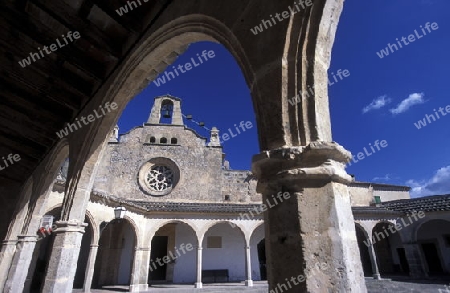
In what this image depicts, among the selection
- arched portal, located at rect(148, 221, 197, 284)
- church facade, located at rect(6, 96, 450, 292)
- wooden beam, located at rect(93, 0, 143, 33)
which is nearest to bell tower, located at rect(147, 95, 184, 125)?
church facade, located at rect(6, 96, 450, 292)

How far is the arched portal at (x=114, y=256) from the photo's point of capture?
1193cm

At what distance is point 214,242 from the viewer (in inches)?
534

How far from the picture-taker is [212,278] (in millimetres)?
12727

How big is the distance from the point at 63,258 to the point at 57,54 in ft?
8.96

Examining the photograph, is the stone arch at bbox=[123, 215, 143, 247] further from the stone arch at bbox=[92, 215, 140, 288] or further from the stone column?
the stone column

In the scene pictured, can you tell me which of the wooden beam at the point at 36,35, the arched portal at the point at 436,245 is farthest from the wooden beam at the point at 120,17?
the arched portal at the point at 436,245

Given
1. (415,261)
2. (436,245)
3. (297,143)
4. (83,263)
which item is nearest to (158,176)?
(83,263)

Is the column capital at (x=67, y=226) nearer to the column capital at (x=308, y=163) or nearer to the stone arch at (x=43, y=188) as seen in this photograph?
the stone arch at (x=43, y=188)

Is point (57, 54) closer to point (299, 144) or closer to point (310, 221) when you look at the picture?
point (299, 144)

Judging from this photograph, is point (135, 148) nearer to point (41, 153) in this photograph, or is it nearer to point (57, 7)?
point (41, 153)

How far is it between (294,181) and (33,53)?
3.90 meters

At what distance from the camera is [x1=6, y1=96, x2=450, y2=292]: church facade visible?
1072 centimetres

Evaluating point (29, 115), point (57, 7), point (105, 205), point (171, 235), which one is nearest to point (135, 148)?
point (171, 235)

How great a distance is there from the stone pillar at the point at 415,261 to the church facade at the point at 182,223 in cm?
4
